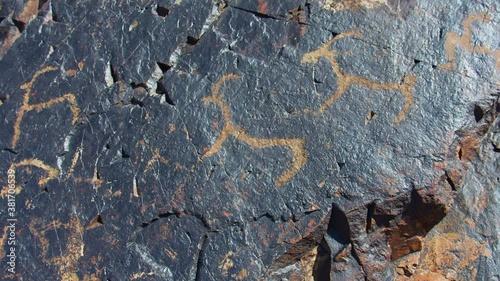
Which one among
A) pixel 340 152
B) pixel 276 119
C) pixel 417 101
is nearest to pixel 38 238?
pixel 276 119

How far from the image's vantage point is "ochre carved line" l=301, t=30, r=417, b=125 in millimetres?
2271

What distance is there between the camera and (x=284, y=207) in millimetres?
2270

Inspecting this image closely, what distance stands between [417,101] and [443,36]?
27cm

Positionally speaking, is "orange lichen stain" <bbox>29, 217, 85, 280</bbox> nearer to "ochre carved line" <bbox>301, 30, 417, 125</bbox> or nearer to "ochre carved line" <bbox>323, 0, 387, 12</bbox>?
"ochre carved line" <bbox>301, 30, 417, 125</bbox>

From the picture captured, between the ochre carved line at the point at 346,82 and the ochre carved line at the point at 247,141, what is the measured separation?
0.50 feet

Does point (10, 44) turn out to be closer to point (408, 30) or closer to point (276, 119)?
point (276, 119)

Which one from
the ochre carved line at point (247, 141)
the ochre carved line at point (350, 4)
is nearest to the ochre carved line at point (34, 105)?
the ochre carved line at point (247, 141)

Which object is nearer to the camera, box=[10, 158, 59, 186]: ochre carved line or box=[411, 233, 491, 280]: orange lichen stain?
box=[411, 233, 491, 280]: orange lichen stain

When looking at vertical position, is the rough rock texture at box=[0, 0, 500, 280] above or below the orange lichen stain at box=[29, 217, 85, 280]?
above

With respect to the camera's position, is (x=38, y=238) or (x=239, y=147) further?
(x=38, y=238)

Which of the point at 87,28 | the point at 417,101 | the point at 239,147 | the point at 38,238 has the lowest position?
the point at 38,238

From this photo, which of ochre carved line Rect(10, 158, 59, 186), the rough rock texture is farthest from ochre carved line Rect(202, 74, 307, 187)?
ochre carved line Rect(10, 158, 59, 186)

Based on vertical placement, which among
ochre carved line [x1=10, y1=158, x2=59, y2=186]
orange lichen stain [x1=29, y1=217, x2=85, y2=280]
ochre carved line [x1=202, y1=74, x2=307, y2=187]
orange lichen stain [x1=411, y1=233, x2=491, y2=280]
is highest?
ochre carved line [x1=202, y1=74, x2=307, y2=187]

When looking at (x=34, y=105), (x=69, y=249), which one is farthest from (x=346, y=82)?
(x=34, y=105)
